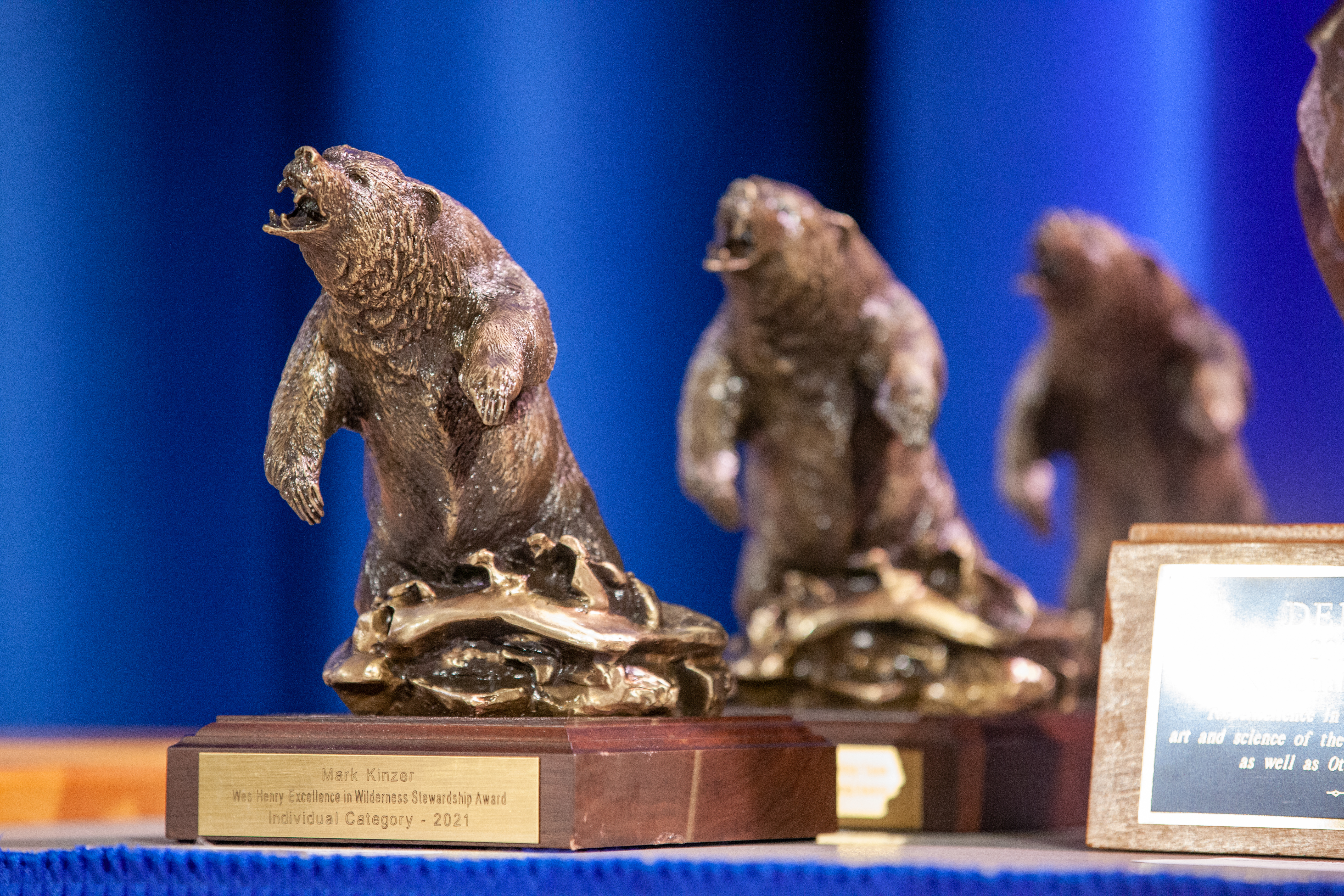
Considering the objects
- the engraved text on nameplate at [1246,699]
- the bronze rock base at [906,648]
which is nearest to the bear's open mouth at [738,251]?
the bronze rock base at [906,648]

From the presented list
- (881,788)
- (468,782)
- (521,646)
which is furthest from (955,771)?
(468,782)

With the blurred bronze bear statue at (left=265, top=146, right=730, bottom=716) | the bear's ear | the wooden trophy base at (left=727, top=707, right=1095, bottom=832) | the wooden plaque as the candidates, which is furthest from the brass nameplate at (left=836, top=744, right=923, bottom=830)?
the bear's ear

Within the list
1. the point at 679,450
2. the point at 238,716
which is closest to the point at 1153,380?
the point at 679,450

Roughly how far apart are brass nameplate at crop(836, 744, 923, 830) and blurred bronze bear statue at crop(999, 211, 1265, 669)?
1013 millimetres

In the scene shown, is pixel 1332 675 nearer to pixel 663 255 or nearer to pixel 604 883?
pixel 604 883

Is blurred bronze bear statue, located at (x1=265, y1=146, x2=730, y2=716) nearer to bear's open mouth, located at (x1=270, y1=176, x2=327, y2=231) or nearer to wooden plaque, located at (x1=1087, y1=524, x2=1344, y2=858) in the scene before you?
bear's open mouth, located at (x1=270, y1=176, x2=327, y2=231)

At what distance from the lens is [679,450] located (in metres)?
2.62

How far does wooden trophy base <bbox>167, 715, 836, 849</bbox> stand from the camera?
1560 millimetres

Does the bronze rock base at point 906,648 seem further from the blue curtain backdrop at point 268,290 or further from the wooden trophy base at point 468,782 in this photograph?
the blue curtain backdrop at point 268,290

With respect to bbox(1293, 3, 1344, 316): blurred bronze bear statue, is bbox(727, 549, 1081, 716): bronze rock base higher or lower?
lower

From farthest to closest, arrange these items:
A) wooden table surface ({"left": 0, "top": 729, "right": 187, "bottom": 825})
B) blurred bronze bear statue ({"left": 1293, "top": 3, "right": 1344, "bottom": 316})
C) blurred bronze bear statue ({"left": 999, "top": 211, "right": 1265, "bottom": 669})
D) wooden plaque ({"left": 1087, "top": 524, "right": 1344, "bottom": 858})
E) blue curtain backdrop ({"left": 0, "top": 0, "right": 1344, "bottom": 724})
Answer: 1. blue curtain backdrop ({"left": 0, "top": 0, "right": 1344, "bottom": 724})
2. blurred bronze bear statue ({"left": 999, "top": 211, "right": 1265, "bottom": 669})
3. wooden table surface ({"left": 0, "top": 729, "right": 187, "bottom": 825})
4. blurred bronze bear statue ({"left": 1293, "top": 3, "right": 1344, "bottom": 316})
5. wooden plaque ({"left": 1087, "top": 524, "right": 1344, "bottom": 858})

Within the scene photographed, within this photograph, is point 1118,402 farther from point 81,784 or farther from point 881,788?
point 81,784

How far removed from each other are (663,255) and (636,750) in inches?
93.2

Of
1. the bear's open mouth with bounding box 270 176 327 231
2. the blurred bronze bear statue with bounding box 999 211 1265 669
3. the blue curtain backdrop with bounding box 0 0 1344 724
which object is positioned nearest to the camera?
the bear's open mouth with bounding box 270 176 327 231
